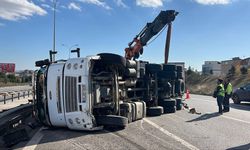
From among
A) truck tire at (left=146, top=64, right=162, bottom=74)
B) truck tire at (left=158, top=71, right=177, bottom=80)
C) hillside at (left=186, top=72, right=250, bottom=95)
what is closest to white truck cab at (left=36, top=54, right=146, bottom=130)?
truck tire at (left=146, top=64, right=162, bottom=74)

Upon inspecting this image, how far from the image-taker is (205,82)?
5531 cm

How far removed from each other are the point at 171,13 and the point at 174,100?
6.48 m

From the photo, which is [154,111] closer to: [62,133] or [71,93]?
[71,93]

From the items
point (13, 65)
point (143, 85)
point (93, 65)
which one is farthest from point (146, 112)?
point (13, 65)

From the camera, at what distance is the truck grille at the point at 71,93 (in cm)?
916

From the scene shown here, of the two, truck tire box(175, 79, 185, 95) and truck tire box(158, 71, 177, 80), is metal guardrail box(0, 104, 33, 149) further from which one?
truck tire box(175, 79, 185, 95)

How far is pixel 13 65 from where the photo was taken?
60.4 metres

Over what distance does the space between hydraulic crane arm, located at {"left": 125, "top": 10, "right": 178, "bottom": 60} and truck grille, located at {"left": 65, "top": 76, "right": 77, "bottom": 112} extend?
11.1m

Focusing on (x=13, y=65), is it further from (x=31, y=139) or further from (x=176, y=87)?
(x=31, y=139)

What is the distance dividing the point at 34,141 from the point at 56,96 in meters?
1.72

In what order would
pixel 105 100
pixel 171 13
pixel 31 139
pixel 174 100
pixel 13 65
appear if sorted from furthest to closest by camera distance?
pixel 13 65
pixel 171 13
pixel 174 100
pixel 105 100
pixel 31 139

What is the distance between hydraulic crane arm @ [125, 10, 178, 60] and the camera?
753 inches

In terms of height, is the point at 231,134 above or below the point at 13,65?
below

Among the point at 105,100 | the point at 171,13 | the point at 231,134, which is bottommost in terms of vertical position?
the point at 231,134
